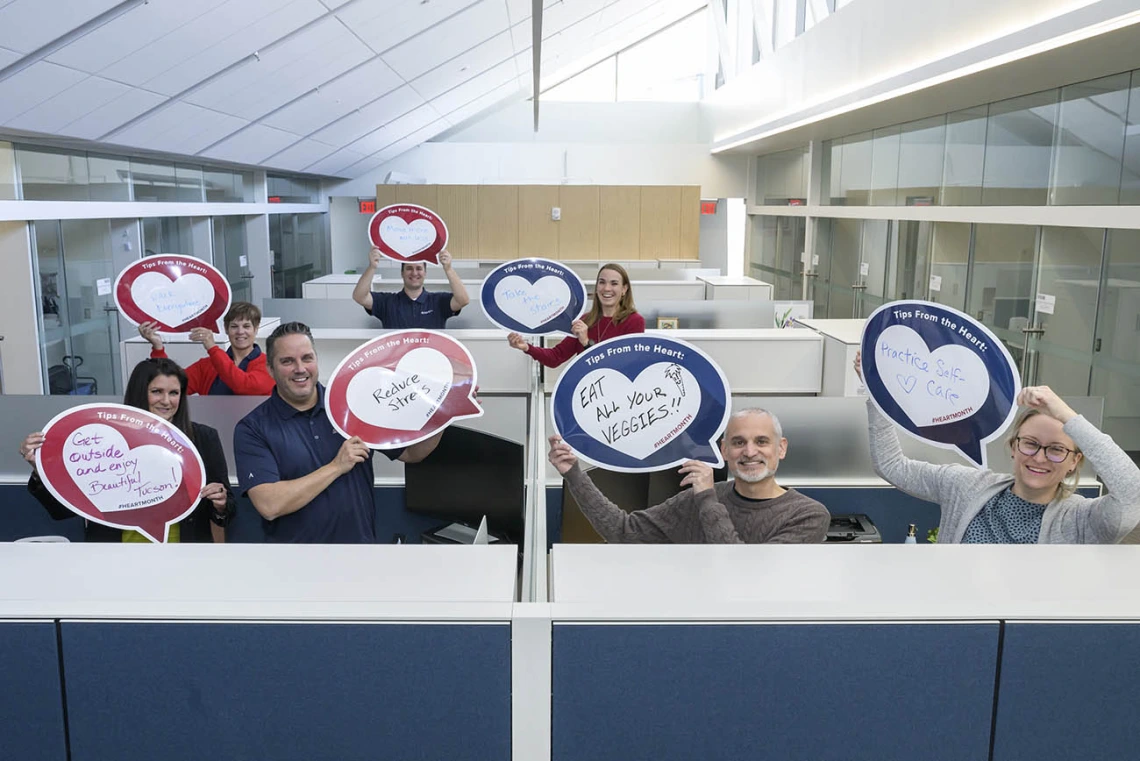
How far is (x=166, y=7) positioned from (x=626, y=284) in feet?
7.11

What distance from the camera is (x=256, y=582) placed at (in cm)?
127

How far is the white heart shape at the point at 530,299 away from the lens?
Result: 4055 millimetres

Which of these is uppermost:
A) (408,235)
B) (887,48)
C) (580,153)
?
(887,48)

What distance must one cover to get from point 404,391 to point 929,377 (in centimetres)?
114

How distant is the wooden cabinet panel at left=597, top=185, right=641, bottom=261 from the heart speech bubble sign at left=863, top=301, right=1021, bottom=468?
7.52 m

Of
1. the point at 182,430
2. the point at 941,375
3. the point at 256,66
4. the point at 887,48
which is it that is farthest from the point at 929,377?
the point at 887,48

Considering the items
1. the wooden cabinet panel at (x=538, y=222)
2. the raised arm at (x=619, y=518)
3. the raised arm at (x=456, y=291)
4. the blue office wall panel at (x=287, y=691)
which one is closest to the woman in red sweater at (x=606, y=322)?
the raised arm at (x=456, y=291)

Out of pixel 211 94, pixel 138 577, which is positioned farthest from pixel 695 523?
pixel 211 94

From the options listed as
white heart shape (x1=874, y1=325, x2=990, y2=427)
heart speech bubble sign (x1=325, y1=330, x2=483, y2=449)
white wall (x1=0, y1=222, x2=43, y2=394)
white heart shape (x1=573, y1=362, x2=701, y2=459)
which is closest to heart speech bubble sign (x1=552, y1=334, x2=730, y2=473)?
white heart shape (x1=573, y1=362, x2=701, y2=459)

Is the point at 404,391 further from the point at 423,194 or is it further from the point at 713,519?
the point at 423,194

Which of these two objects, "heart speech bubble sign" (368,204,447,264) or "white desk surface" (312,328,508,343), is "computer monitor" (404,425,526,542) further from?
"heart speech bubble sign" (368,204,447,264)

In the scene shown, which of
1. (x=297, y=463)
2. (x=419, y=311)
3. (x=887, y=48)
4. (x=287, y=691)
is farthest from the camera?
(x=887, y=48)

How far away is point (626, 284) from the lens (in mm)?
4086

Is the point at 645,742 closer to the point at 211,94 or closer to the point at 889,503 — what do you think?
the point at 889,503
